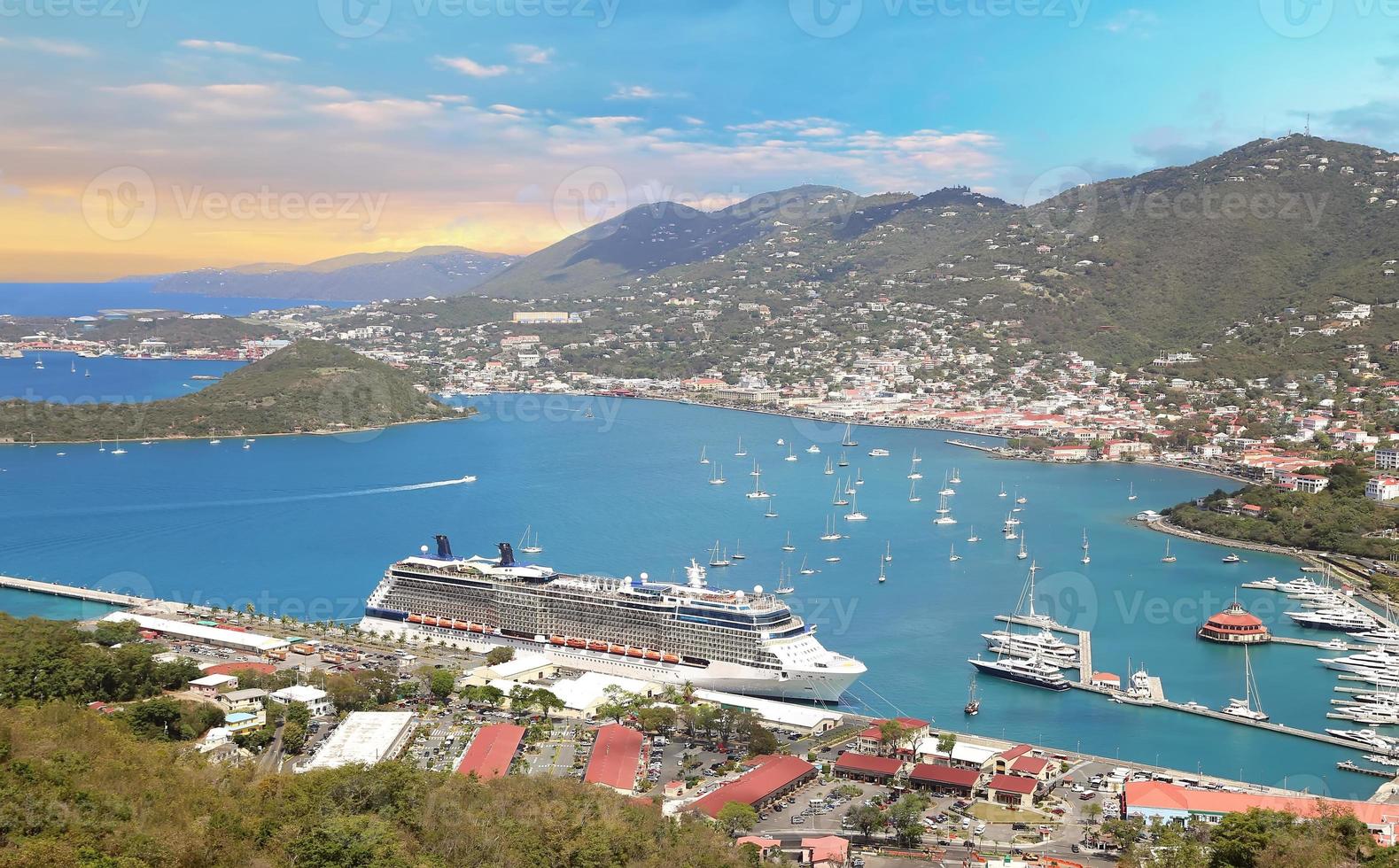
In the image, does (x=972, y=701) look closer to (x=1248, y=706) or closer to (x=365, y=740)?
(x=1248, y=706)

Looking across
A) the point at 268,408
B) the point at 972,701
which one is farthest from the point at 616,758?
the point at 268,408

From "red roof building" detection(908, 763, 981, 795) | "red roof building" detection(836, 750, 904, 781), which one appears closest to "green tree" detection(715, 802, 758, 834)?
"red roof building" detection(836, 750, 904, 781)

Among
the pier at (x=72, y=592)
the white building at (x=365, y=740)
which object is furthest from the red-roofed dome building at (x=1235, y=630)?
the pier at (x=72, y=592)

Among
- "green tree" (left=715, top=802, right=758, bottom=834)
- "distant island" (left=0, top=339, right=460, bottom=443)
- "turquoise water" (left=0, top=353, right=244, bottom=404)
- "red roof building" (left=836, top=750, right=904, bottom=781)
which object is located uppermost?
"green tree" (left=715, top=802, right=758, bottom=834)

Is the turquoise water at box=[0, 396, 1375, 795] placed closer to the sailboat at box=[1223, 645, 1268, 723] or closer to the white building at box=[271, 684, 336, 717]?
the sailboat at box=[1223, 645, 1268, 723]

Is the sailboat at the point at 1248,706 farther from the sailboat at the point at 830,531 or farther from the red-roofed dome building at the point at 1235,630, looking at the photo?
the sailboat at the point at 830,531
